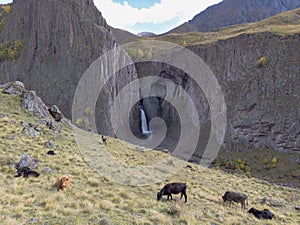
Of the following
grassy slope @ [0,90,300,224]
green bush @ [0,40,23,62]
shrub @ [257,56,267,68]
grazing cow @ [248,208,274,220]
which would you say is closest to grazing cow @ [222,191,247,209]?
grassy slope @ [0,90,300,224]

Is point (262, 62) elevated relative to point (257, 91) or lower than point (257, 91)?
elevated

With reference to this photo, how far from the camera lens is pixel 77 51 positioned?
59.4 metres

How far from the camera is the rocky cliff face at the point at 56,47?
2202 inches

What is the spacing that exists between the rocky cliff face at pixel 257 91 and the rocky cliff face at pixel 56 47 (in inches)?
1070

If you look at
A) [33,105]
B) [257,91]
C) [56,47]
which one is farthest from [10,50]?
[257,91]

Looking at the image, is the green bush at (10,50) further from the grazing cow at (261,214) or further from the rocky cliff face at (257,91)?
the grazing cow at (261,214)

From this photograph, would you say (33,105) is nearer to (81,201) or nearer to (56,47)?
(81,201)

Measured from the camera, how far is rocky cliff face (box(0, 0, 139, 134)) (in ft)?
184

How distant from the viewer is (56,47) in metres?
58.9

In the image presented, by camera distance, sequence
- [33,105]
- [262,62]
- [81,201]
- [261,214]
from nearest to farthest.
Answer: [81,201] < [261,214] < [33,105] < [262,62]

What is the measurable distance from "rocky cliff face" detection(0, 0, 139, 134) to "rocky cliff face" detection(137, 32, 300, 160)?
27.2m

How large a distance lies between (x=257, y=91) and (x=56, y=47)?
47.4 meters

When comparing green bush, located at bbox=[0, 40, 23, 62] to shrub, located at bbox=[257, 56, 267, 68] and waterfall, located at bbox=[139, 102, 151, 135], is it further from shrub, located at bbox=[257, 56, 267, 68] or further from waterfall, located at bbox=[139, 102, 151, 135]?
shrub, located at bbox=[257, 56, 267, 68]

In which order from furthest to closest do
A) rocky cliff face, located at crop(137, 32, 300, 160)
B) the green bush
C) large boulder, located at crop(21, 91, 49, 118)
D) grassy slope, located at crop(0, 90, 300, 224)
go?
the green bush < rocky cliff face, located at crop(137, 32, 300, 160) < large boulder, located at crop(21, 91, 49, 118) < grassy slope, located at crop(0, 90, 300, 224)
